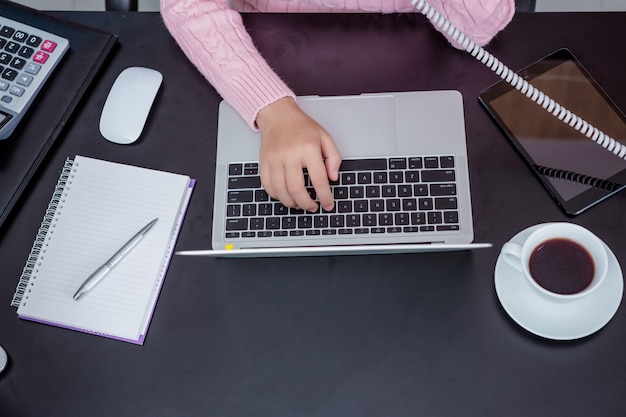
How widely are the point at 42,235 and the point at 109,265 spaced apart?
0.11 metres

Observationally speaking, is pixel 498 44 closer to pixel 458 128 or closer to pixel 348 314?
pixel 458 128

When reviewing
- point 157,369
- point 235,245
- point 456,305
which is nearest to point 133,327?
point 157,369

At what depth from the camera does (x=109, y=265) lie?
2.56 ft

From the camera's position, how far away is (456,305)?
750 mm

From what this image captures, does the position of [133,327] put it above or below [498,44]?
below

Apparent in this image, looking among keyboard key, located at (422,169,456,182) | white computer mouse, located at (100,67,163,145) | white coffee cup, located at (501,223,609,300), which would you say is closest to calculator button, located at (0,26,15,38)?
white computer mouse, located at (100,67,163,145)

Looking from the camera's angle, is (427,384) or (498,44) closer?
(427,384)

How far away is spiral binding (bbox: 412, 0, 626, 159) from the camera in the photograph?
0.77 m

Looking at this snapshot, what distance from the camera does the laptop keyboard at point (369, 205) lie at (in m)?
0.76

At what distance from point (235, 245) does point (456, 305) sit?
0.29 meters

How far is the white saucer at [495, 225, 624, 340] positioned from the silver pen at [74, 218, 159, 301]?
0.47 m

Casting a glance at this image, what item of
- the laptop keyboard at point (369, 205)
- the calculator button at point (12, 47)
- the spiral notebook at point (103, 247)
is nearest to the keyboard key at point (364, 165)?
the laptop keyboard at point (369, 205)

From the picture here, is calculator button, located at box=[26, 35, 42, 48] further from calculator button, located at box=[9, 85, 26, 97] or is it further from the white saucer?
the white saucer

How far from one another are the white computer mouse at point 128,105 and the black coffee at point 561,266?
546 millimetres
